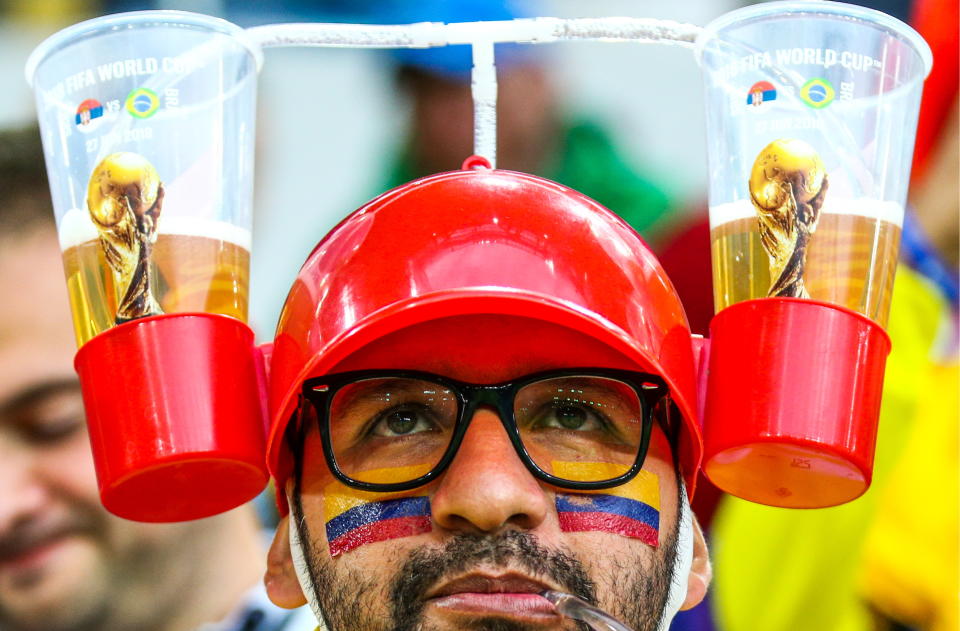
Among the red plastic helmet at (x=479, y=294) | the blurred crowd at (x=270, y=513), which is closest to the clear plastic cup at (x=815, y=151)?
the red plastic helmet at (x=479, y=294)

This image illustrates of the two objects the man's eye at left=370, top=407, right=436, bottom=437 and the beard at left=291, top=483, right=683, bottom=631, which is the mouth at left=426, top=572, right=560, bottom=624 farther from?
the man's eye at left=370, top=407, right=436, bottom=437

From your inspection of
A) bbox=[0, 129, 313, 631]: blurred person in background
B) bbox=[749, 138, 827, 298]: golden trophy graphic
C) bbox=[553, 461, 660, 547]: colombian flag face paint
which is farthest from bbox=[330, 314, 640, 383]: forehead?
bbox=[0, 129, 313, 631]: blurred person in background

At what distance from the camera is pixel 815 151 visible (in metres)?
1.84

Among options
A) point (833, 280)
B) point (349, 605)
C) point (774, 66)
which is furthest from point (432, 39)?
point (349, 605)

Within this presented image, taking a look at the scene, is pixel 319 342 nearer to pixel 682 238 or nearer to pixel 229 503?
pixel 229 503

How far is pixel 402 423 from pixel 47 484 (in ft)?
3.73

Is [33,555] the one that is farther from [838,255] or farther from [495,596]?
[838,255]

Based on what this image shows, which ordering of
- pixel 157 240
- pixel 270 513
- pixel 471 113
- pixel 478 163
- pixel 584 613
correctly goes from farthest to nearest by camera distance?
pixel 471 113 < pixel 270 513 < pixel 478 163 < pixel 157 240 < pixel 584 613

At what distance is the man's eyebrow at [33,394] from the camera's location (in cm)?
282

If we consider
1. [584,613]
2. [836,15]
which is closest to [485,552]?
[584,613]

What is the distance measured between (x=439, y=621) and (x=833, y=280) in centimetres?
61

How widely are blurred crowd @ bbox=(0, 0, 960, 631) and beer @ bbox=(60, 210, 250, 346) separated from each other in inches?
38.0

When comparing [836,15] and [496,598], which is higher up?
[836,15]

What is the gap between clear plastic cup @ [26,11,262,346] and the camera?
73.2 inches
